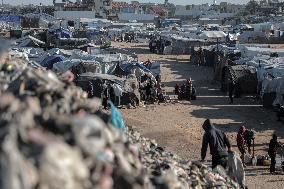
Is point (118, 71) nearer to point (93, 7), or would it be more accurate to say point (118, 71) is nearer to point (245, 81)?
point (245, 81)

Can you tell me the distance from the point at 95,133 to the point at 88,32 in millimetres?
51231

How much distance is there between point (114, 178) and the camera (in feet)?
12.7

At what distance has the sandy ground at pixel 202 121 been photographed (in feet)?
44.3

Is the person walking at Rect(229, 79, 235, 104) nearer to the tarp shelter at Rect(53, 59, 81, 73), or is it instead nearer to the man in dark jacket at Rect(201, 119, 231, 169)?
the tarp shelter at Rect(53, 59, 81, 73)

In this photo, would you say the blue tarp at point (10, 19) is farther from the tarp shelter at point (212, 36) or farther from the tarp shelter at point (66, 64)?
the tarp shelter at point (66, 64)

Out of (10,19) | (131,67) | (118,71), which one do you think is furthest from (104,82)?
(10,19)

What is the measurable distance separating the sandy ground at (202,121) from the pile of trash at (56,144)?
749 centimetres

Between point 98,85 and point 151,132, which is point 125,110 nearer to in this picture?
point 98,85

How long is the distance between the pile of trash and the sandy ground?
24.6 ft

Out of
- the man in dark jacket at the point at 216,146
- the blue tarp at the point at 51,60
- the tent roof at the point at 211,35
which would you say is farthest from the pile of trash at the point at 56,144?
the tent roof at the point at 211,35

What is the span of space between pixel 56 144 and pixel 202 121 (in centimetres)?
1483

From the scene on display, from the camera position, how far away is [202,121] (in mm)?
17844

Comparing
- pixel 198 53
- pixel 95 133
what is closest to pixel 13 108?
pixel 95 133

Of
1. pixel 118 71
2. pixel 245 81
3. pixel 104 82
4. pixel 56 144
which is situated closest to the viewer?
pixel 56 144
